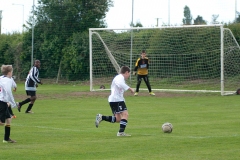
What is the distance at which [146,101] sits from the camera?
24109mm

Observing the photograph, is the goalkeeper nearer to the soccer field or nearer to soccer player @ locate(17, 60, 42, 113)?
the soccer field

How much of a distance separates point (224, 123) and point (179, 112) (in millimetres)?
3732

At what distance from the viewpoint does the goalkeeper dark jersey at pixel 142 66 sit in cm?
2716

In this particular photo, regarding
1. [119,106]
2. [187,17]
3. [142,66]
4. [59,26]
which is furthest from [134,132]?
[187,17]

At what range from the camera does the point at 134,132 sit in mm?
14016

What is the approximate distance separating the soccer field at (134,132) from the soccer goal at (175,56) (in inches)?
203

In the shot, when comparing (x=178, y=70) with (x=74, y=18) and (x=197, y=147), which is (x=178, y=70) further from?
(x=197, y=147)

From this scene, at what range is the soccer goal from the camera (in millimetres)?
28469

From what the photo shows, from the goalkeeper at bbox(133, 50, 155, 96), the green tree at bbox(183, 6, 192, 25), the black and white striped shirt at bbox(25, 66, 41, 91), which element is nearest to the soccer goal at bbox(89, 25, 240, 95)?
the goalkeeper at bbox(133, 50, 155, 96)

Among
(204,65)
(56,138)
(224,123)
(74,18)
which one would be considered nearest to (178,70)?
(204,65)

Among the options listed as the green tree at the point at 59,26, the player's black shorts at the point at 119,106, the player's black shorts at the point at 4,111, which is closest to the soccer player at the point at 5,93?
the player's black shorts at the point at 4,111

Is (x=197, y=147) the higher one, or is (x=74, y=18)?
(x=74, y=18)

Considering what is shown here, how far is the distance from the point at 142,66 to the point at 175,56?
4153 millimetres

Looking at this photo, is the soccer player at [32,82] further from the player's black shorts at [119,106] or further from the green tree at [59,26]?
the green tree at [59,26]
